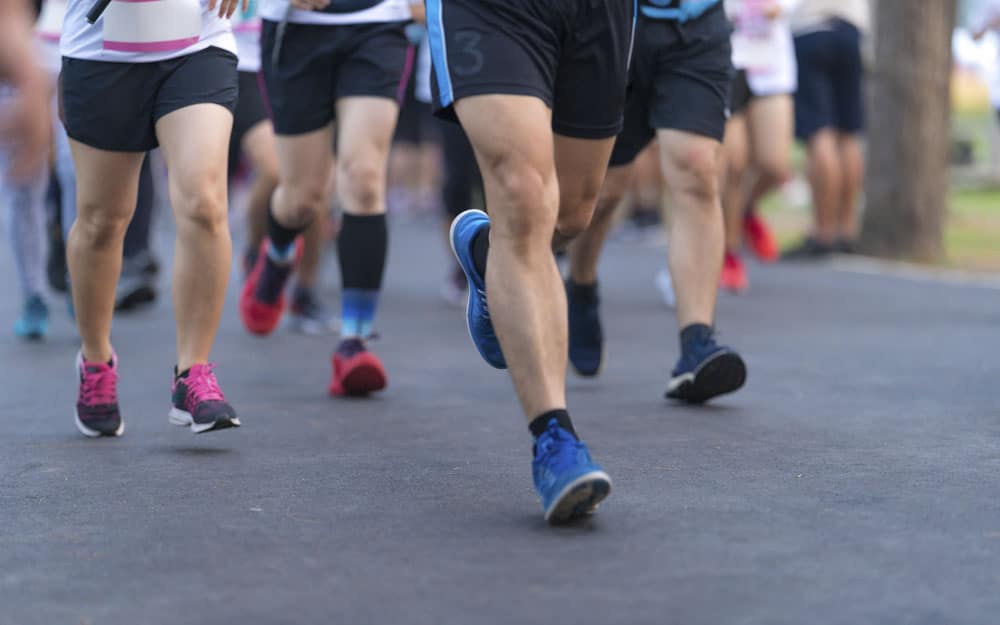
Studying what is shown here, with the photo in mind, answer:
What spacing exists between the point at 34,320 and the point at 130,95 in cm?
330

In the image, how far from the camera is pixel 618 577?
313 cm

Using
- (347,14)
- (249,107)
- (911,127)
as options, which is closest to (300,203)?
(347,14)

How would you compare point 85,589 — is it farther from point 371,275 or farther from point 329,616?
point 371,275

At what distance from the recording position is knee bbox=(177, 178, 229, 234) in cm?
461

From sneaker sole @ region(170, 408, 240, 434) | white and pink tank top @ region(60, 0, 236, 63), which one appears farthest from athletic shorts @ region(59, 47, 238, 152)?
sneaker sole @ region(170, 408, 240, 434)

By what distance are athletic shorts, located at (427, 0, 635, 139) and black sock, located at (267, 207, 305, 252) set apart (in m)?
2.73

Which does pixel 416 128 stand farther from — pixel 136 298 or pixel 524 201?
pixel 524 201

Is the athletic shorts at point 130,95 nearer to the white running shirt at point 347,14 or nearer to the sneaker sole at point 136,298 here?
the white running shirt at point 347,14

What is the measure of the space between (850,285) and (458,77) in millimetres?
6721

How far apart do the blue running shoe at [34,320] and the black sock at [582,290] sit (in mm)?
2805

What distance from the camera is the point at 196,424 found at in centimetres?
462

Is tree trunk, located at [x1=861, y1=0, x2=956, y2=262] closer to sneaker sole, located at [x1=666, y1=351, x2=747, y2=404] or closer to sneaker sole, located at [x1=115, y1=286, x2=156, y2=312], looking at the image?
sneaker sole, located at [x1=115, y1=286, x2=156, y2=312]

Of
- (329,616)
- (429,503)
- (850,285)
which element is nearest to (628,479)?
(429,503)

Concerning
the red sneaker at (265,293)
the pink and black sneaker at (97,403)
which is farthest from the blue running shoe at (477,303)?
the red sneaker at (265,293)
